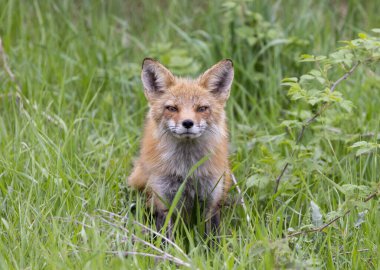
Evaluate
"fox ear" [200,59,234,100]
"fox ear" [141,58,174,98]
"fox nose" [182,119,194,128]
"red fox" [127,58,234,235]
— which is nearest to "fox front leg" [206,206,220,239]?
"red fox" [127,58,234,235]

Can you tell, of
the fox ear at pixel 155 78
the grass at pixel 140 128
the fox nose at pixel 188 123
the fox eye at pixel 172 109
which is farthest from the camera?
the fox ear at pixel 155 78

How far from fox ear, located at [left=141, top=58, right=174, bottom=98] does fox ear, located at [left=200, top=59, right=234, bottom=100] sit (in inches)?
11.7

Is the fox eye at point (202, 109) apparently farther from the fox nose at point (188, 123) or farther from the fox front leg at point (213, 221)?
the fox front leg at point (213, 221)

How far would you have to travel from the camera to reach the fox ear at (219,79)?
5.57 m

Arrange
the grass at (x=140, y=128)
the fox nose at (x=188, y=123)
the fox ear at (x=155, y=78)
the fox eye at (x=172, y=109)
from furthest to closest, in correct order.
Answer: the fox ear at (x=155, y=78)
the fox eye at (x=172, y=109)
the fox nose at (x=188, y=123)
the grass at (x=140, y=128)

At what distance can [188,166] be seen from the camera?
5.47 meters

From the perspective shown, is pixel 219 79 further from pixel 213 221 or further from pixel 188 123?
pixel 213 221

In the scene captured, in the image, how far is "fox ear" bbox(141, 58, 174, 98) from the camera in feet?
18.2

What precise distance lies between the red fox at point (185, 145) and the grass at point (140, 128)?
20 cm

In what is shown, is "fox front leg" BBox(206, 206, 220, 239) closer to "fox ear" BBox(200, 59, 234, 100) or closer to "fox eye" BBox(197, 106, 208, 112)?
"fox eye" BBox(197, 106, 208, 112)

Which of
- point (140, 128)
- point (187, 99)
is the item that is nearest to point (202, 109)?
point (187, 99)

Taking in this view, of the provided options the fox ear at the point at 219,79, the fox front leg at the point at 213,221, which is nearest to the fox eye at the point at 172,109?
the fox ear at the point at 219,79

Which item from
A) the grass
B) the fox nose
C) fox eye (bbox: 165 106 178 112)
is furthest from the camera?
fox eye (bbox: 165 106 178 112)

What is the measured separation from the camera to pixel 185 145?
5500 millimetres
